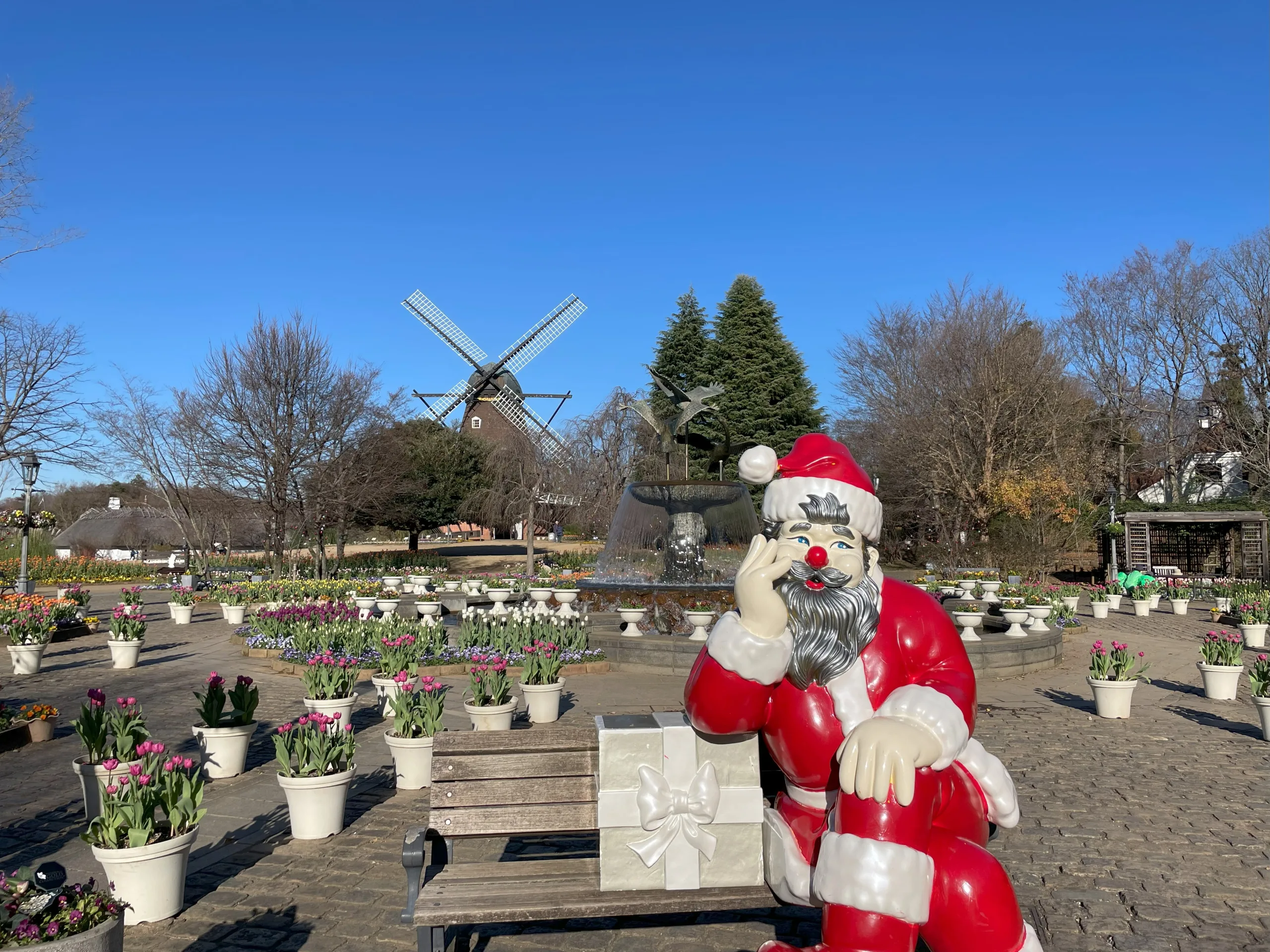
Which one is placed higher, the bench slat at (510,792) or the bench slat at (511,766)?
the bench slat at (511,766)

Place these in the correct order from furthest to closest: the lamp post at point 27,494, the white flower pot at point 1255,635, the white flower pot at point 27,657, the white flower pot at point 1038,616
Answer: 1. the lamp post at point 27,494
2. the white flower pot at point 1255,635
3. the white flower pot at point 1038,616
4. the white flower pot at point 27,657

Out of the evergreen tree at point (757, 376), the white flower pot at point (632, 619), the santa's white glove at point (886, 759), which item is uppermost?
the evergreen tree at point (757, 376)

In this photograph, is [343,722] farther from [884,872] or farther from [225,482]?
[225,482]

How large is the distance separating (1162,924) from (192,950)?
14.0 ft

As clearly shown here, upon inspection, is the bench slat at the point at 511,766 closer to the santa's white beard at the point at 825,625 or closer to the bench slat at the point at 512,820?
Answer: the bench slat at the point at 512,820

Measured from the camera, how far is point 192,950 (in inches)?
142

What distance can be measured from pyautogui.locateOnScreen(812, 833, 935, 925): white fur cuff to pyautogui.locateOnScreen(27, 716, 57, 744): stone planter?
24.9 feet

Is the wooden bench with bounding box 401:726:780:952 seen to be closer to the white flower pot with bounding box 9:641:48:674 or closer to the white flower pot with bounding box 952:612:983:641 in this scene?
the white flower pot with bounding box 952:612:983:641

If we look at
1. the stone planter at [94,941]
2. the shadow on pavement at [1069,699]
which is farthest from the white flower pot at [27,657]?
the shadow on pavement at [1069,699]

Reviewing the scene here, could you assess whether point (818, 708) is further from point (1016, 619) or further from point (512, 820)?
point (1016, 619)

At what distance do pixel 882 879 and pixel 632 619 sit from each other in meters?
9.73

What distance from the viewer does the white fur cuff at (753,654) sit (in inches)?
113

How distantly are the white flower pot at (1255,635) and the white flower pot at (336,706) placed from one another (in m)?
14.3

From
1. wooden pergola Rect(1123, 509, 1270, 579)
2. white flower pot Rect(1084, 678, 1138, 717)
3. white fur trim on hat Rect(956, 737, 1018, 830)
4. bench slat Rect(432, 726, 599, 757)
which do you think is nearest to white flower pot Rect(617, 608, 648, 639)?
white flower pot Rect(1084, 678, 1138, 717)
